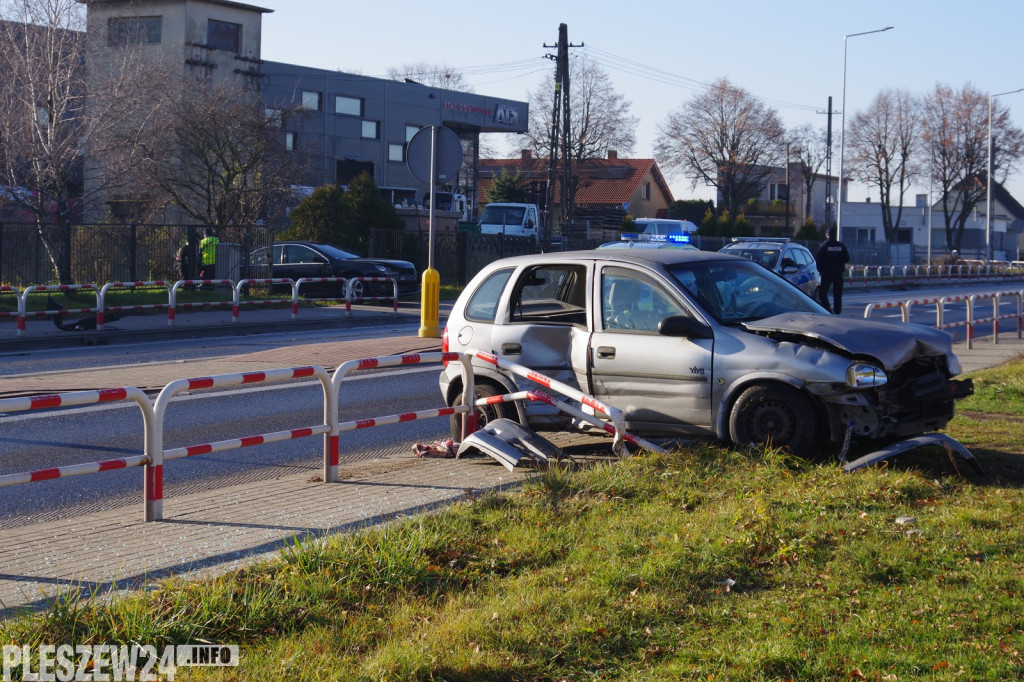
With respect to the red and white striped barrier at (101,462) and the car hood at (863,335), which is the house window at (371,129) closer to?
the car hood at (863,335)

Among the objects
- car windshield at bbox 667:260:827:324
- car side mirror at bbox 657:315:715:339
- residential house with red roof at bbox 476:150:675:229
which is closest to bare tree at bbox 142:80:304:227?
car windshield at bbox 667:260:827:324

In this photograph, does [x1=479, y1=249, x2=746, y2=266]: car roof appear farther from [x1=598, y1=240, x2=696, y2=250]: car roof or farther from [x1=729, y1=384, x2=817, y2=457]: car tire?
[x1=729, y1=384, x2=817, y2=457]: car tire

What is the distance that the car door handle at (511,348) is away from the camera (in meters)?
8.92

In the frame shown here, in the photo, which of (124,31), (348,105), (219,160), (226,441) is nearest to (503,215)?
(348,105)

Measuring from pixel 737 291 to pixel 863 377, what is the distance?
150cm

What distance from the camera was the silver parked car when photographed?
7664 mm

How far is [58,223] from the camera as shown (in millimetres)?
25344

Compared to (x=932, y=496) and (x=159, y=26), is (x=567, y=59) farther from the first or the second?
(x=932, y=496)

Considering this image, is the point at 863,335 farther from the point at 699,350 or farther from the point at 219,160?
the point at 219,160

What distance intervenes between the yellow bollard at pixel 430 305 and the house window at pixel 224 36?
35517mm

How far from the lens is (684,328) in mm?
8039

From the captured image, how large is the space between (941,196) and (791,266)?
247 ft

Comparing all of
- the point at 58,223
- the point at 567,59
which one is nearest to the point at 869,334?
the point at 58,223

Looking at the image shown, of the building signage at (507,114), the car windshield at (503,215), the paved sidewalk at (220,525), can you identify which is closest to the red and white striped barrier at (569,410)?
the paved sidewalk at (220,525)
